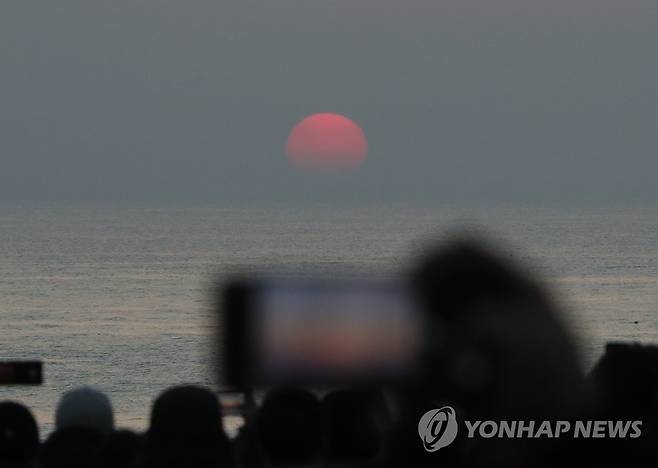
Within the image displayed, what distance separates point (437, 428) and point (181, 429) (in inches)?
102

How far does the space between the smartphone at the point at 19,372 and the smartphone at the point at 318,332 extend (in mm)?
2906

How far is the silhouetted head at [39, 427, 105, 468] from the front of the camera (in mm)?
7438

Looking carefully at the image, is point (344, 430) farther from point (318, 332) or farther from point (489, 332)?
point (489, 332)

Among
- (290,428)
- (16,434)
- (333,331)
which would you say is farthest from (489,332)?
(16,434)

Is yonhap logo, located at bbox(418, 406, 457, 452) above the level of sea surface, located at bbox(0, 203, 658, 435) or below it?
above

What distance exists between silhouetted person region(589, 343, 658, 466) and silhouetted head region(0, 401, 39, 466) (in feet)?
10.4

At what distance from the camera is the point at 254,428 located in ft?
22.6

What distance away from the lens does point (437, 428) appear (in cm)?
390

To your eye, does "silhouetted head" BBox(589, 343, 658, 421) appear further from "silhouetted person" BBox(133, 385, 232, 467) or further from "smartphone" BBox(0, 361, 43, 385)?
"smartphone" BBox(0, 361, 43, 385)

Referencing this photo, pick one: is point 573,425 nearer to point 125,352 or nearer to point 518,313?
point 518,313

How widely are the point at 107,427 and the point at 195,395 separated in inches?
85.1

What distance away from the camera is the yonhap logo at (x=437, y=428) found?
3.56 meters

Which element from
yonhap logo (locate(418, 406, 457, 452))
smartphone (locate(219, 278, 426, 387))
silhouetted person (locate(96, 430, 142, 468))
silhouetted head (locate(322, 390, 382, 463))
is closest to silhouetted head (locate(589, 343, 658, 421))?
yonhap logo (locate(418, 406, 457, 452))

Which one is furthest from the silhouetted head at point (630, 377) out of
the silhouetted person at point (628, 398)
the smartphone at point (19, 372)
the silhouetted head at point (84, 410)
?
the silhouetted head at point (84, 410)
